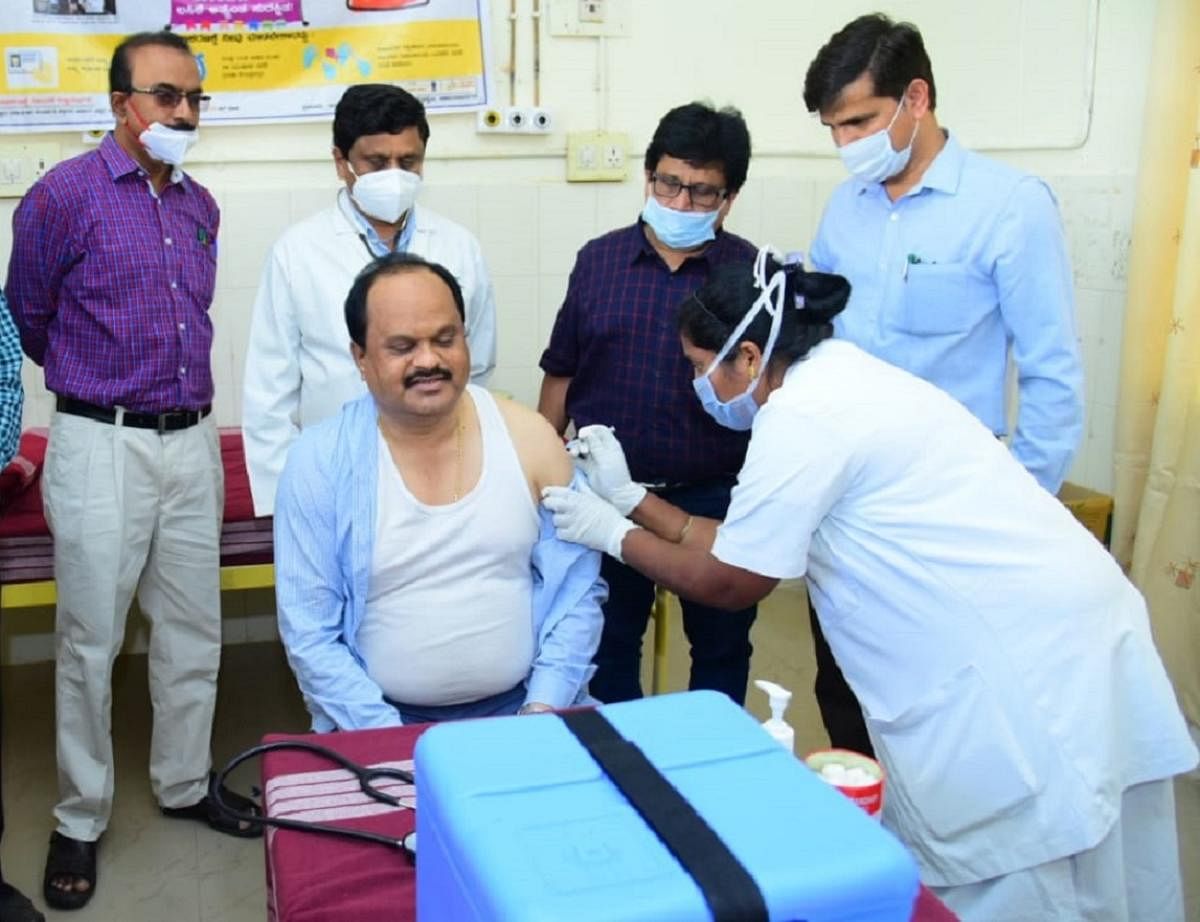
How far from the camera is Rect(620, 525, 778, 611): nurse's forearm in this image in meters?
1.65

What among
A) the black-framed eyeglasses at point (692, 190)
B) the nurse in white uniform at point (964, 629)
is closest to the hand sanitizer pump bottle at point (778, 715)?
the nurse in white uniform at point (964, 629)

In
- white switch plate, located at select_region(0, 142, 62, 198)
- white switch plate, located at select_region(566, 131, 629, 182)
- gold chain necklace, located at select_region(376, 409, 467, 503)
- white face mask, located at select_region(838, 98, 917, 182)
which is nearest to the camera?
gold chain necklace, located at select_region(376, 409, 467, 503)


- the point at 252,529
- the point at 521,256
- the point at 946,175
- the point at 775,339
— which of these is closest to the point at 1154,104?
the point at 946,175

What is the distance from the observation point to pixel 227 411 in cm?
348

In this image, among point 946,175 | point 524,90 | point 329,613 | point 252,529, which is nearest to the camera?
point 329,613

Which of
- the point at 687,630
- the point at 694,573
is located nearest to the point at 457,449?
the point at 694,573

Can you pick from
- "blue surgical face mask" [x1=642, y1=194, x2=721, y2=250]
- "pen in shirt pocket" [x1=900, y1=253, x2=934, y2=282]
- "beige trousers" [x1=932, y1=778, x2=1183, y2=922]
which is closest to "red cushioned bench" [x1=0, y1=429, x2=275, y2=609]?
"blue surgical face mask" [x1=642, y1=194, x2=721, y2=250]

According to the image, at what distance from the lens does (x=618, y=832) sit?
796 millimetres

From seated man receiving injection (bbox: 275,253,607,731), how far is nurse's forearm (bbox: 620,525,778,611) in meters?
0.14

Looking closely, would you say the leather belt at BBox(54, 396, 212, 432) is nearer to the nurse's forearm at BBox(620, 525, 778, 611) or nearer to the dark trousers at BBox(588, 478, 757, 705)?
the dark trousers at BBox(588, 478, 757, 705)

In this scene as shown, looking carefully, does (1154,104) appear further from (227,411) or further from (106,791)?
(106,791)

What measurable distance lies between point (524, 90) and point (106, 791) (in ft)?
7.21

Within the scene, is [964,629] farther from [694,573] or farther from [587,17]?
[587,17]

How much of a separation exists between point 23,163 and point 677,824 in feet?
9.82
